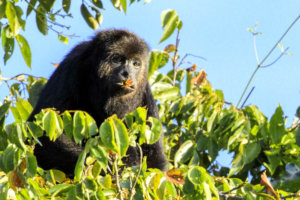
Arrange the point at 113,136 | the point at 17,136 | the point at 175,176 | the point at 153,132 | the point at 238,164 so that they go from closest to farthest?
the point at 113,136
the point at 17,136
the point at 153,132
the point at 175,176
the point at 238,164

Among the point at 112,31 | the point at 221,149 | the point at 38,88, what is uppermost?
the point at 112,31

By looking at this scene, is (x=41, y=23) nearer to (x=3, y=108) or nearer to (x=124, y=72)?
(x=3, y=108)

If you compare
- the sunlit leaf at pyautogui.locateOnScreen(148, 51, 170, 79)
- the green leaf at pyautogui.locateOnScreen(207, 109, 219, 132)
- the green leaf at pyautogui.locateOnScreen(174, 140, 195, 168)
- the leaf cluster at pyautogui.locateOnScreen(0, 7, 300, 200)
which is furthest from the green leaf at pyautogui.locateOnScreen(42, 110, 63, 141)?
the sunlit leaf at pyautogui.locateOnScreen(148, 51, 170, 79)

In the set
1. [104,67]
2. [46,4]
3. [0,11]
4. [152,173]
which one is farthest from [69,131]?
[104,67]

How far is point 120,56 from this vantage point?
534 cm

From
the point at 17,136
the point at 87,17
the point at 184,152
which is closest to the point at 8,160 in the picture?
the point at 17,136

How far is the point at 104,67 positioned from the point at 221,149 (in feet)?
4.48

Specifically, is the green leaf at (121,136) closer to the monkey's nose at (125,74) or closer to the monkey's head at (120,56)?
the monkey's nose at (125,74)

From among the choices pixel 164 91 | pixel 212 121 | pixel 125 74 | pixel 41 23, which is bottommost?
pixel 212 121

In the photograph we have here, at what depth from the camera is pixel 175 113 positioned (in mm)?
5035

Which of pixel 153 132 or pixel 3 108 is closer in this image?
pixel 153 132

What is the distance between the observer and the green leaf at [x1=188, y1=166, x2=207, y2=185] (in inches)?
108

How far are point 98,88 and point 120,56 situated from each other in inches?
14.6

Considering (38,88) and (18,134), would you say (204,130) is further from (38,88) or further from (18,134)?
(18,134)
